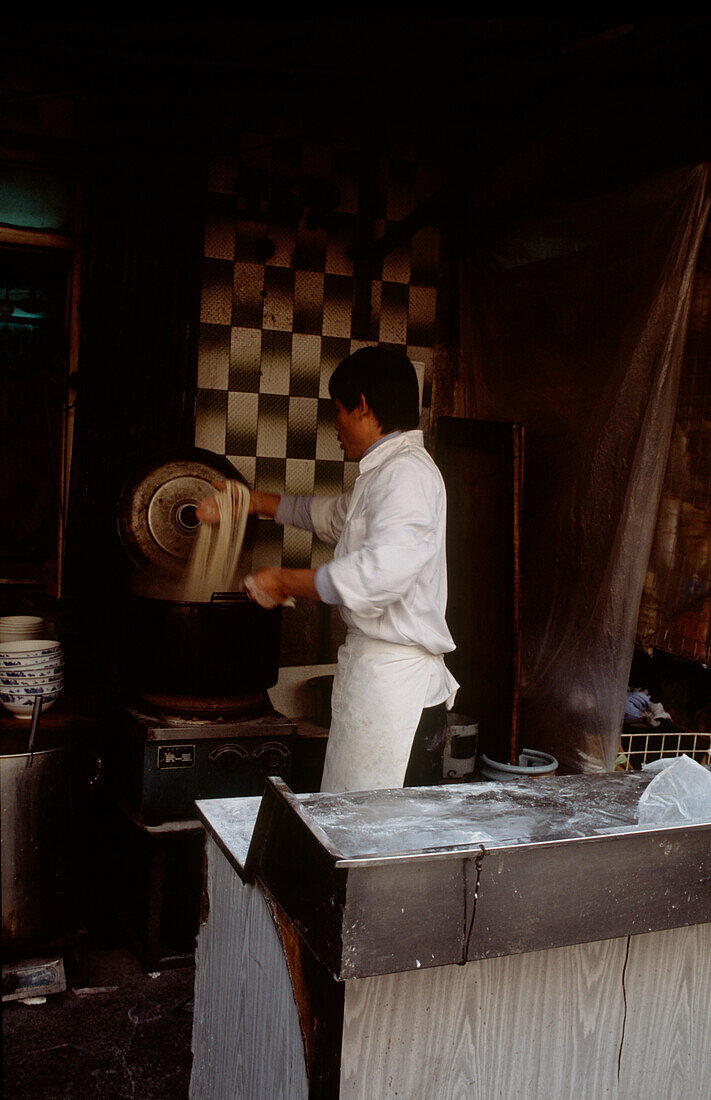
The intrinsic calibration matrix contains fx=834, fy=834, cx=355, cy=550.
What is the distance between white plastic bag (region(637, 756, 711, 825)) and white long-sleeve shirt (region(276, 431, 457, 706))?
2.88 feet

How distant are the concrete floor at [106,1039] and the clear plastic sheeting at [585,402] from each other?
1.79m

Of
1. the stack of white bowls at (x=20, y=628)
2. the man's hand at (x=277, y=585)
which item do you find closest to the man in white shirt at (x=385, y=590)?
the man's hand at (x=277, y=585)

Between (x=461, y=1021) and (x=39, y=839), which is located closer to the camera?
(x=461, y=1021)

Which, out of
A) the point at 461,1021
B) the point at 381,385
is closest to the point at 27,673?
the point at 381,385

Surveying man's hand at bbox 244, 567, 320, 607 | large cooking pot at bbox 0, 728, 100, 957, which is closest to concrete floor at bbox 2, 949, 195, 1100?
large cooking pot at bbox 0, 728, 100, 957

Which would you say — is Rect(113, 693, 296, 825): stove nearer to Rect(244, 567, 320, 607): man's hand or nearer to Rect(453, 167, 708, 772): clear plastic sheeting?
Rect(244, 567, 320, 607): man's hand

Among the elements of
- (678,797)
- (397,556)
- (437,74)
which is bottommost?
(678,797)

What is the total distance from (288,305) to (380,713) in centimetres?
222

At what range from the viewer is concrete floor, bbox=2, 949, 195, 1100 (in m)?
2.49

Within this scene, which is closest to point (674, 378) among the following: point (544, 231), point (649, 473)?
point (649, 473)

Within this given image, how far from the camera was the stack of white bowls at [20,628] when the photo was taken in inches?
126

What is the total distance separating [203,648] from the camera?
2904 mm

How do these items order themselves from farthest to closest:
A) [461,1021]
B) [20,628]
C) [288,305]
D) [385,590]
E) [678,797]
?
[288,305]
[20,628]
[385,590]
[678,797]
[461,1021]

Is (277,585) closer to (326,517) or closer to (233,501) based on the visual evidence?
(233,501)
